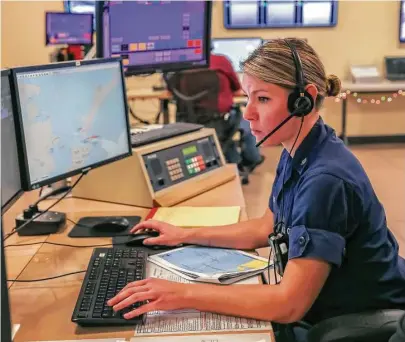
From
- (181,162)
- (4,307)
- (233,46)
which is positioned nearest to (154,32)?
(181,162)

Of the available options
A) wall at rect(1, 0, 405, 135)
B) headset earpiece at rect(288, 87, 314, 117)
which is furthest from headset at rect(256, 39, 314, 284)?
wall at rect(1, 0, 405, 135)

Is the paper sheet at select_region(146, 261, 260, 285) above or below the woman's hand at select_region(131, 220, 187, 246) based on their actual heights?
below

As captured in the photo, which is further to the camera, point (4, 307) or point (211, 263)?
point (211, 263)

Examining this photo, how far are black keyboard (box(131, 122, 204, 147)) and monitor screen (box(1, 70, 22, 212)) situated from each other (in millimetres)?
610

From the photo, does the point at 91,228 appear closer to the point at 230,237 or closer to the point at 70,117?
the point at 70,117

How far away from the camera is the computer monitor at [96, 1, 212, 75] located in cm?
222

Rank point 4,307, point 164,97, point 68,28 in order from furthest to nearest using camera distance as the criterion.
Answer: point 68,28 < point 164,97 < point 4,307

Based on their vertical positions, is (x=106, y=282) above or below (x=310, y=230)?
below

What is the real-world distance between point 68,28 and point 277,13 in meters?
2.26

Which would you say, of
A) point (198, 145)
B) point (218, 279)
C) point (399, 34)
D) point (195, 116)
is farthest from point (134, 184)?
point (399, 34)

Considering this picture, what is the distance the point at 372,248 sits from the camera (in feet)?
4.28

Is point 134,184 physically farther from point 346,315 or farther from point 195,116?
point 195,116

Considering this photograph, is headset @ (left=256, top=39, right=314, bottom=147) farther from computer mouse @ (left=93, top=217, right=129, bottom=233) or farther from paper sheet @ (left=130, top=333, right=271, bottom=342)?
computer mouse @ (left=93, top=217, right=129, bottom=233)

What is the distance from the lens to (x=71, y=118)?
5.66 ft
